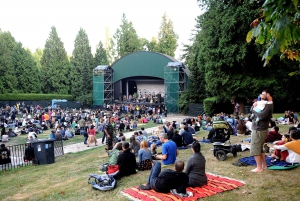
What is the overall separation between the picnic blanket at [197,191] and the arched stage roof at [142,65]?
32791mm

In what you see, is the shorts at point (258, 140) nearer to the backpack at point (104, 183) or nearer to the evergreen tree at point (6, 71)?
the backpack at point (104, 183)

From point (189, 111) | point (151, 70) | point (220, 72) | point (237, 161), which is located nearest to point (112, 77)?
point (151, 70)

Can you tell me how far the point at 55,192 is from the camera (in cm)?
732

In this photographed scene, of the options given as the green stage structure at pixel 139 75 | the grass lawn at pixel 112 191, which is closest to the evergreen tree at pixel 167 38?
the green stage structure at pixel 139 75

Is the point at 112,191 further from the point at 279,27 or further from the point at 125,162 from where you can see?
the point at 279,27

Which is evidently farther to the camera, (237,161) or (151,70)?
(151,70)

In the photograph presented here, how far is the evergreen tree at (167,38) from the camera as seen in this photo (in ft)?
201

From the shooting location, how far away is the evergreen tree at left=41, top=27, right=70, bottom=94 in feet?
168

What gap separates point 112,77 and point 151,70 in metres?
7.04

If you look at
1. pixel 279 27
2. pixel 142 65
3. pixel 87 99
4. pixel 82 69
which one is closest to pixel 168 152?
pixel 279 27

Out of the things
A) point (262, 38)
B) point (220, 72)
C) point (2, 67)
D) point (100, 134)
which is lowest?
point (100, 134)

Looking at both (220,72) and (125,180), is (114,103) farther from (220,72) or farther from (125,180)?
(125,180)

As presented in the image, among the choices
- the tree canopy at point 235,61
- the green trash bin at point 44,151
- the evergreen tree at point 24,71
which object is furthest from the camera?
the evergreen tree at point 24,71

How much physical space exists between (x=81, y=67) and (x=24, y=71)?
949cm
